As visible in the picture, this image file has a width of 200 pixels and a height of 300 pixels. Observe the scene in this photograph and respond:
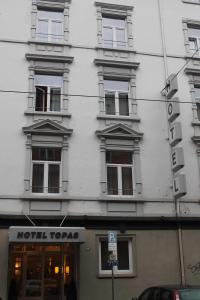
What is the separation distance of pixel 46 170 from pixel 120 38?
7632mm

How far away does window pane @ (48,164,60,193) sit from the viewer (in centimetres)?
1662

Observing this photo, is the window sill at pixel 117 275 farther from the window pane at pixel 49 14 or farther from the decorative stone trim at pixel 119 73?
the window pane at pixel 49 14

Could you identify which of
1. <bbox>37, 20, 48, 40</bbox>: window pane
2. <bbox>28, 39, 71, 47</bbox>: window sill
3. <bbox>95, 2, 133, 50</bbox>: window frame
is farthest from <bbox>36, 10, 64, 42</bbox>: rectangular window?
<bbox>95, 2, 133, 50</bbox>: window frame

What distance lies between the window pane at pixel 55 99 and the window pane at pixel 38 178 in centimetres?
268

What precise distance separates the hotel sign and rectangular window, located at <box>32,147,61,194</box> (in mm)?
2381

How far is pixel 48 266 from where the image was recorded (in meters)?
16.2

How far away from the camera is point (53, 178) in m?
16.8

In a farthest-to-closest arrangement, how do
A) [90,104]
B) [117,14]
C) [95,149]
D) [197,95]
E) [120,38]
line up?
1. [117,14]
2. [120,38]
3. [197,95]
4. [90,104]
5. [95,149]

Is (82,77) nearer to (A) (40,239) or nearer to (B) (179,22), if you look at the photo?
(B) (179,22)

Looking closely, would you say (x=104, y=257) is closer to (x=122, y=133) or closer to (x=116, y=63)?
(x=122, y=133)

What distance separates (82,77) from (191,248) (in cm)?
872

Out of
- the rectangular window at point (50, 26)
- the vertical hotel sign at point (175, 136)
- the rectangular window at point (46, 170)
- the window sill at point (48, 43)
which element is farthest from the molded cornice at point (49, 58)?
the vertical hotel sign at point (175, 136)

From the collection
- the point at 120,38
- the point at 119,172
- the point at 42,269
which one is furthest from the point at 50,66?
the point at 42,269

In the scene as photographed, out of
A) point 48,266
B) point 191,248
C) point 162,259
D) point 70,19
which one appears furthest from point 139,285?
point 70,19
